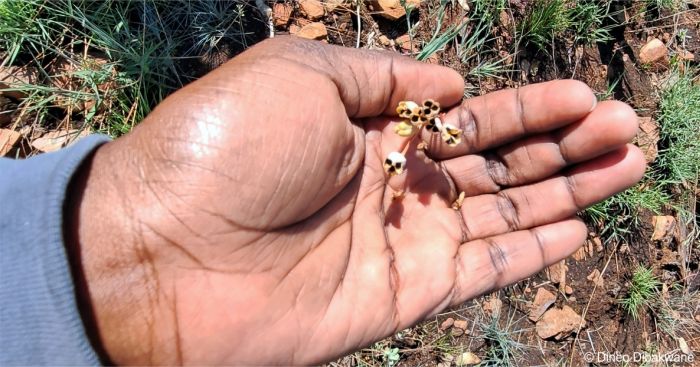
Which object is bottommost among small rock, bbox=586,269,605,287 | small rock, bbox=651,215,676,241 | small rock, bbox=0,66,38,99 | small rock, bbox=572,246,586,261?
small rock, bbox=586,269,605,287

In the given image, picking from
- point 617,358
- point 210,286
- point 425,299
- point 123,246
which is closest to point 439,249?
point 425,299

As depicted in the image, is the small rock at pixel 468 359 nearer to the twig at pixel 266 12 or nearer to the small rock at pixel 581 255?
the small rock at pixel 581 255

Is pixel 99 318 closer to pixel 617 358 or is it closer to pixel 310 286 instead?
pixel 310 286

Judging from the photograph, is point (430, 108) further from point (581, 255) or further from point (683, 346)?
point (683, 346)

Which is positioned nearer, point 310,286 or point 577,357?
point 310,286

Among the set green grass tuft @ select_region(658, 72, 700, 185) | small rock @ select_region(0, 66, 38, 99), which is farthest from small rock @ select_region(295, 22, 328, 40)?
green grass tuft @ select_region(658, 72, 700, 185)

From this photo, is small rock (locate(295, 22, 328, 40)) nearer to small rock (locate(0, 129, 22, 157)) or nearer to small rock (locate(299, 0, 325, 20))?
small rock (locate(299, 0, 325, 20))
